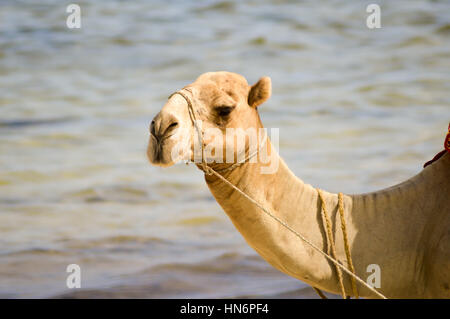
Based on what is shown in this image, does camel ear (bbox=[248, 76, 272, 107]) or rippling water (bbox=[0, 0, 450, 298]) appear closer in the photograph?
camel ear (bbox=[248, 76, 272, 107])

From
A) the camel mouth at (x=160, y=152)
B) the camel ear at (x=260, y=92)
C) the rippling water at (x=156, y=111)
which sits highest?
the rippling water at (x=156, y=111)

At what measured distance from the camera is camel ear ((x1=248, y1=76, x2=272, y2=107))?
8.85 feet

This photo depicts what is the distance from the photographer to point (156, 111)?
36.2 ft

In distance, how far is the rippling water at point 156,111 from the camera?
5.87 m

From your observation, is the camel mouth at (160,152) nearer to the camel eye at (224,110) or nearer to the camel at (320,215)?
the camel at (320,215)

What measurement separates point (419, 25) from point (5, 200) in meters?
10.9

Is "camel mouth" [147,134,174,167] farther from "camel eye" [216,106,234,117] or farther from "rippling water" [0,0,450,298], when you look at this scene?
"rippling water" [0,0,450,298]

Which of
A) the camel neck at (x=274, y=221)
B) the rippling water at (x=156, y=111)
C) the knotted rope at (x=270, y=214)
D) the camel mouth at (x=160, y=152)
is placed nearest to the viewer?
the camel mouth at (x=160, y=152)

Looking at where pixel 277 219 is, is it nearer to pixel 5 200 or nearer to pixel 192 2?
pixel 5 200

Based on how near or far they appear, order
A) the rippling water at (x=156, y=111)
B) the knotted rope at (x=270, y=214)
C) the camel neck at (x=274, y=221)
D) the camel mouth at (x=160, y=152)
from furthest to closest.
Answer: the rippling water at (x=156, y=111) → the camel neck at (x=274, y=221) → the knotted rope at (x=270, y=214) → the camel mouth at (x=160, y=152)

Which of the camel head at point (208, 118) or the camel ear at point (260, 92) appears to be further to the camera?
the camel ear at point (260, 92)

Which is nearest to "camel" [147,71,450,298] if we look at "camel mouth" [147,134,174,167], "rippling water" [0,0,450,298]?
"camel mouth" [147,134,174,167]

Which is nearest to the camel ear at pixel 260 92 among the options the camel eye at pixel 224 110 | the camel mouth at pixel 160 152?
the camel eye at pixel 224 110

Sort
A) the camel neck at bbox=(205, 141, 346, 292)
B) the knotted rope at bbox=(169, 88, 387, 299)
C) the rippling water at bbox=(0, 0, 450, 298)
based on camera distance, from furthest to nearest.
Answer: the rippling water at bbox=(0, 0, 450, 298)
the camel neck at bbox=(205, 141, 346, 292)
the knotted rope at bbox=(169, 88, 387, 299)
